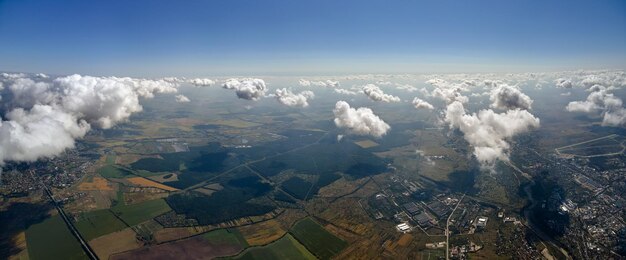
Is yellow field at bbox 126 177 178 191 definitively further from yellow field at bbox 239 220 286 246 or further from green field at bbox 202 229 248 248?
yellow field at bbox 239 220 286 246

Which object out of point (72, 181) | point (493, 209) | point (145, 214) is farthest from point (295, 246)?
point (72, 181)

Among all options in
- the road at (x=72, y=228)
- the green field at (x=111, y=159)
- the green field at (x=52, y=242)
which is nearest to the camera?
the green field at (x=52, y=242)

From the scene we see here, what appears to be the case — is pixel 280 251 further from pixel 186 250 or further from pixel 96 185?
pixel 96 185

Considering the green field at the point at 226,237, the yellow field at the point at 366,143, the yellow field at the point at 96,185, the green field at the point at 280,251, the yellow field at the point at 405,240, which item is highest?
the yellow field at the point at 96,185

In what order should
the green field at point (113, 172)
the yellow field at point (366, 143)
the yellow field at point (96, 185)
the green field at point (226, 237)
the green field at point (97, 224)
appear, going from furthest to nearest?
the yellow field at point (366, 143)
the green field at point (113, 172)
the yellow field at point (96, 185)
the green field at point (97, 224)
the green field at point (226, 237)

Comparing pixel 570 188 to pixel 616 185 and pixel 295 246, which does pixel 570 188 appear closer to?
pixel 616 185

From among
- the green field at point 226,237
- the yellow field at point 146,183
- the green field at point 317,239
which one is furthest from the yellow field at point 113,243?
the green field at point 317,239

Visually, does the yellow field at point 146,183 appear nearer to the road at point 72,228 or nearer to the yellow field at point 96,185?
the yellow field at point 96,185
